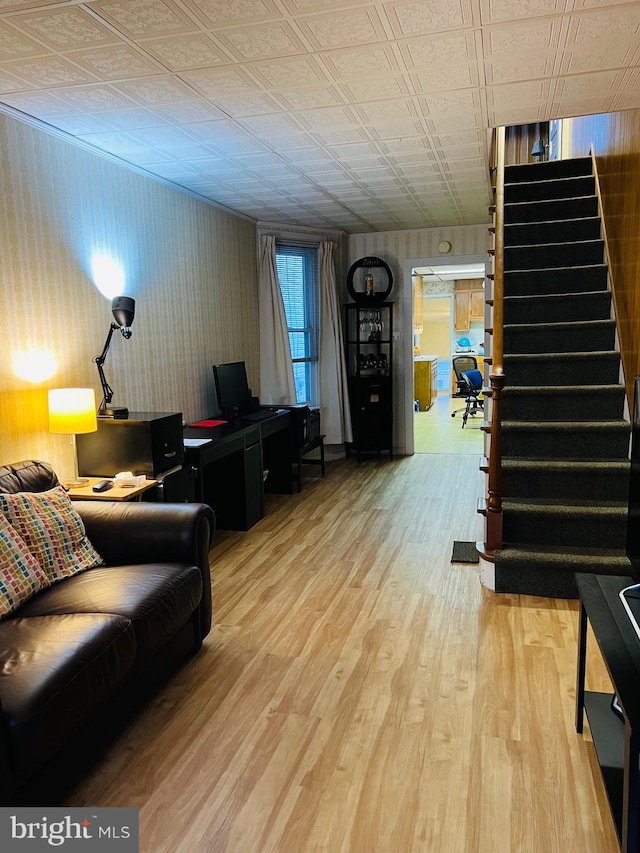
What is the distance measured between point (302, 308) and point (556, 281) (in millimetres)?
2744

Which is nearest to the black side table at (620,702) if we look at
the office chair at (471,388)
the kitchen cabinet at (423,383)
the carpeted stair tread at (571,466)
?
the carpeted stair tread at (571,466)

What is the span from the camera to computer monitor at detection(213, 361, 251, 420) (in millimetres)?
4746

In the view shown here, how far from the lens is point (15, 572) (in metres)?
2.21

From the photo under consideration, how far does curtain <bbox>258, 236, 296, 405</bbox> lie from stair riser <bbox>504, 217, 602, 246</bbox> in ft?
7.22

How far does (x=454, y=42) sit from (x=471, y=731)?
99.0 inches

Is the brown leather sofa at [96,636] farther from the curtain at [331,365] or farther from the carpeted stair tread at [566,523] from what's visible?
the curtain at [331,365]

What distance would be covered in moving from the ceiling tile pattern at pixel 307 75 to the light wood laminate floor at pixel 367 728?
246 centimetres

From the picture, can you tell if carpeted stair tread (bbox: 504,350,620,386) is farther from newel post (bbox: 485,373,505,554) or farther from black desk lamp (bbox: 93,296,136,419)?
black desk lamp (bbox: 93,296,136,419)

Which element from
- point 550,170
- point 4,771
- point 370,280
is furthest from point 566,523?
point 370,280

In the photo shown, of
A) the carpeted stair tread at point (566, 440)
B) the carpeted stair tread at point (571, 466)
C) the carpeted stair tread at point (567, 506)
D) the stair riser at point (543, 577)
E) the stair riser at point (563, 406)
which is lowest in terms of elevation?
the stair riser at point (543, 577)

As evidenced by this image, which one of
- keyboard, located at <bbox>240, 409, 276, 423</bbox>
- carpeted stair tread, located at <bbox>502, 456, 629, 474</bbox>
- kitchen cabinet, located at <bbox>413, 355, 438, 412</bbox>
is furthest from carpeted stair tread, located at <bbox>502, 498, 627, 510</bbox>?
kitchen cabinet, located at <bbox>413, 355, 438, 412</bbox>

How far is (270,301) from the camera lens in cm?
593

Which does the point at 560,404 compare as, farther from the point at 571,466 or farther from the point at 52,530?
the point at 52,530

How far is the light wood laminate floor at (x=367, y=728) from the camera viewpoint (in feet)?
5.67
